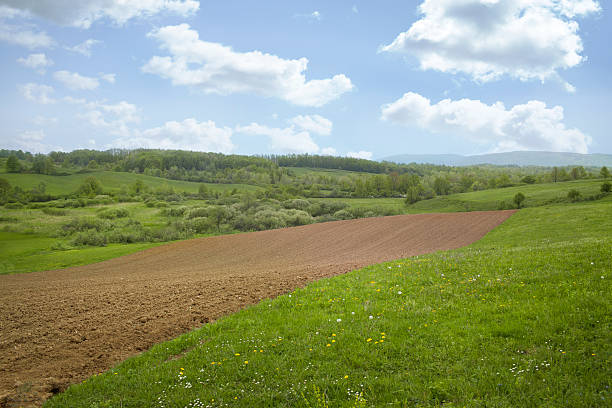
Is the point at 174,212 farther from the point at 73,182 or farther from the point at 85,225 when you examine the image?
the point at 73,182

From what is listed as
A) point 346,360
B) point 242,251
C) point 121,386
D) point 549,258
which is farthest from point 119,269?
point 549,258

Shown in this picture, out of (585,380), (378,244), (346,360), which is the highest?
(585,380)

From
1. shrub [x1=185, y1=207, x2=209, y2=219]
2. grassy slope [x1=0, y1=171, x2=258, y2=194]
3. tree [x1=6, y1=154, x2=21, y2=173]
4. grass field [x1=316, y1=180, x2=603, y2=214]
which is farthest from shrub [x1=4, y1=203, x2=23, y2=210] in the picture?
grass field [x1=316, y1=180, x2=603, y2=214]

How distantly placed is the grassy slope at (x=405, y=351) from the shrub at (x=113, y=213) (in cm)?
7657

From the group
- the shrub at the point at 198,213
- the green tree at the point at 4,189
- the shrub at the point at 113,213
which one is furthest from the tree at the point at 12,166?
the shrub at the point at 198,213

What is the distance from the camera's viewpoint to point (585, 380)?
5.52 meters

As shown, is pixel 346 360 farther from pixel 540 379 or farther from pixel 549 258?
pixel 549 258

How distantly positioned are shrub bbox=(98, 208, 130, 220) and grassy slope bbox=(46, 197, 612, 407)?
251ft

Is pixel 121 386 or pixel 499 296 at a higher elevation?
pixel 499 296

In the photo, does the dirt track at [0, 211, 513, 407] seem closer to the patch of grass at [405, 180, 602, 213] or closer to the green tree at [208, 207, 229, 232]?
the green tree at [208, 207, 229, 232]

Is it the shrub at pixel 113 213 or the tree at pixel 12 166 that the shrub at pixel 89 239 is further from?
the tree at pixel 12 166

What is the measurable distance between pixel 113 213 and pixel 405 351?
8264cm

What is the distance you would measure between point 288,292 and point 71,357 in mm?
7115

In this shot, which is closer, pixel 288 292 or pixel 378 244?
pixel 288 292
